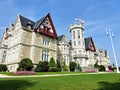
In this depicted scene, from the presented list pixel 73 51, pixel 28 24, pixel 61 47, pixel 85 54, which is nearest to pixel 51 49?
pixel 61 47

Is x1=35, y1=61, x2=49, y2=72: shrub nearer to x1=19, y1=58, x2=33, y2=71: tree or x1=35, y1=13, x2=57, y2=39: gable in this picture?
x1=19, y1=58, x2=33, y2=71: tree

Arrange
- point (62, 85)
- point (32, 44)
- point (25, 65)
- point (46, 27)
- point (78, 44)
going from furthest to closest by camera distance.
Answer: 1. point (78, 44)
2. point (46, 27)
3. point (32, 44)
4. point (25, 65)
5. point (62, 85)

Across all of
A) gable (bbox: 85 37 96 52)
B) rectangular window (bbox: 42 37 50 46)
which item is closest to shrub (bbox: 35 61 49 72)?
rectangular window (bbox: 42 37 50 46)

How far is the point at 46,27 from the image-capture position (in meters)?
34.8

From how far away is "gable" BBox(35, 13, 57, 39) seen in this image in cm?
3306

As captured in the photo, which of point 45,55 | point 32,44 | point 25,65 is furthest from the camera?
point 45,55

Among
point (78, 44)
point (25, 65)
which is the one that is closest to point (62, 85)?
point (25, 65)

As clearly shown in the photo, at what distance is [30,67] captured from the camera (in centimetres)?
2614

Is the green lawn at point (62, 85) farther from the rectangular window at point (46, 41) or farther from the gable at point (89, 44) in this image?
the gable at point (89, 44)

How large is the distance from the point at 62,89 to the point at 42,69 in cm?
2201

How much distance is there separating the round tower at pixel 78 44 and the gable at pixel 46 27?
12.6m

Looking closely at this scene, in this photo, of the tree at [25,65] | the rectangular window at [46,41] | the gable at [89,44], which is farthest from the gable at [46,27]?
the gable at [89,44]

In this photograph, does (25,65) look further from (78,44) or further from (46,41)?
(78,44)

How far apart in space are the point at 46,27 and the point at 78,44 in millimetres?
16540
